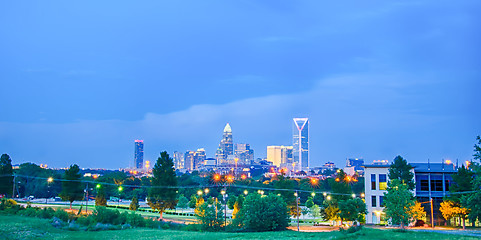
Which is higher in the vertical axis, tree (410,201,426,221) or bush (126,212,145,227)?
tree (410,201,426,221)

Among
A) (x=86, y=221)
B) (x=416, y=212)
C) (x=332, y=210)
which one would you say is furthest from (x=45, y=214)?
(x=416, y=212)

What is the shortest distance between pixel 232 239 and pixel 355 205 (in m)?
26.6

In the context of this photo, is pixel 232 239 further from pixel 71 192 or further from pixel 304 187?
pixel 304 187

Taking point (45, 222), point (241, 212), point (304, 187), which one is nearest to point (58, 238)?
point (45, 222)

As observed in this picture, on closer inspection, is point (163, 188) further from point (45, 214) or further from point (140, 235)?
point (140, 235)

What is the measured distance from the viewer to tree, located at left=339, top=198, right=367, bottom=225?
58.9 m

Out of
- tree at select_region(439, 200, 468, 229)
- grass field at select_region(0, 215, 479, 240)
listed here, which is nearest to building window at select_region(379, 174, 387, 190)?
tree at select_region(439, 200, 468, 229)

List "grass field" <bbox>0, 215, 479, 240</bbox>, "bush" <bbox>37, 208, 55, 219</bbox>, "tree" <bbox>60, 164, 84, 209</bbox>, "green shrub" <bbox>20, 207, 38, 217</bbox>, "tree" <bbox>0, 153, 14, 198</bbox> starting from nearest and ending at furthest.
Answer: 1. "grass field" <bbox>0, 215, 479, 240</bbox>
2. "bush" <bbox>37, 208, 55, 219</bbox>
3. "green shrub" <bbox>20, 207, 38, 217</bbox>
4. "tree" <bbox>60, 164, 84, 209</bbox>
5. "tree" <bbox>0, 153, 14, 198</bbox>

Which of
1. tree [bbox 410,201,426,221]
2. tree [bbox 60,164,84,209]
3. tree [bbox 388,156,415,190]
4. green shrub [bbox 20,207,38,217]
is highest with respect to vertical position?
tree [bbox 388,156,415,190]

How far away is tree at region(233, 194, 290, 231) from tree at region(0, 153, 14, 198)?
56527 mm

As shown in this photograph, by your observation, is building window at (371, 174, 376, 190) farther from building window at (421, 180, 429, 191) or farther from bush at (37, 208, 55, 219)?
bush at (37, 208, 55, 219)

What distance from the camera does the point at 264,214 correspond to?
49781mm

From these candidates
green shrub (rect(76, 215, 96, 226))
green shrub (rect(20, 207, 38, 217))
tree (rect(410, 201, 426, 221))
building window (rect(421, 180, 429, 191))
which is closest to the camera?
green shrub (rect(76, 215, 96, 226))

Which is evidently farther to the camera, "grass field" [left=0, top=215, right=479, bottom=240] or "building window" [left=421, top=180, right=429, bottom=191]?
"building window" [left=421, top=180, right=429, bottom=191]
